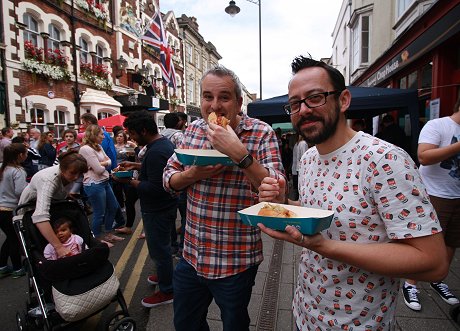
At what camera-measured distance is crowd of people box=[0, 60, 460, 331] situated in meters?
1.12

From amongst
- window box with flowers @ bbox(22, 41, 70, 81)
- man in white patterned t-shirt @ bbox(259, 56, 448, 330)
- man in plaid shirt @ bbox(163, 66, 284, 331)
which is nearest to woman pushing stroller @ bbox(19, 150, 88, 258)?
man in plaid shirt @ bbox(163, 66, 284, 331)

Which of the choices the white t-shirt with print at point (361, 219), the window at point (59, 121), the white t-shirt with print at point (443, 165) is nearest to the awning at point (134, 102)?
the window at point (59, 121)

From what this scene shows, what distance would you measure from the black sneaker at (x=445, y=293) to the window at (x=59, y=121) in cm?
1470

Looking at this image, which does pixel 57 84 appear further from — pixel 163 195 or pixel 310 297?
pixel 310 297

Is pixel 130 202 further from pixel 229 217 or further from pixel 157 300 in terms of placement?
pixel 229 217

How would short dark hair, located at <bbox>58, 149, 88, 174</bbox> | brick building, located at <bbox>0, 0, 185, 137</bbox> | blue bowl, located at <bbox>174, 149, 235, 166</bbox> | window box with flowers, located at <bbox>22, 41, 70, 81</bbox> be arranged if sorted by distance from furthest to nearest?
window box with flowers, located at <bbox>22, 41, 70, 81</bbox> → brick building, located at <bbox>0, 0, 185, 137</bbox> → short dark hair, located at <bbox>58, 149, 88, 174</bbox> → blue bowl, located at <bbox>174, 149, 235, 166</bbox>

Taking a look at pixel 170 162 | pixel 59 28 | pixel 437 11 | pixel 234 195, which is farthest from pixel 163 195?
pixel 59 28

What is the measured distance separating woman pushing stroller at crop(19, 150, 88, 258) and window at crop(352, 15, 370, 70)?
52.7 ft

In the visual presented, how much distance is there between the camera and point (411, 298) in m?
3.04

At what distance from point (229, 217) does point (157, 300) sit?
203 centimetres

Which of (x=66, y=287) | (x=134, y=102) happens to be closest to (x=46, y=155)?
(x=66, y=287)

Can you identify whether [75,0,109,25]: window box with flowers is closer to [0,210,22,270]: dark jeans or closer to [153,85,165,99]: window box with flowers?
[153,85,165,99]: window box with flowers

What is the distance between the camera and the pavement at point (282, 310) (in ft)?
9.19

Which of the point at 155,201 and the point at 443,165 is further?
the point at 155,201
